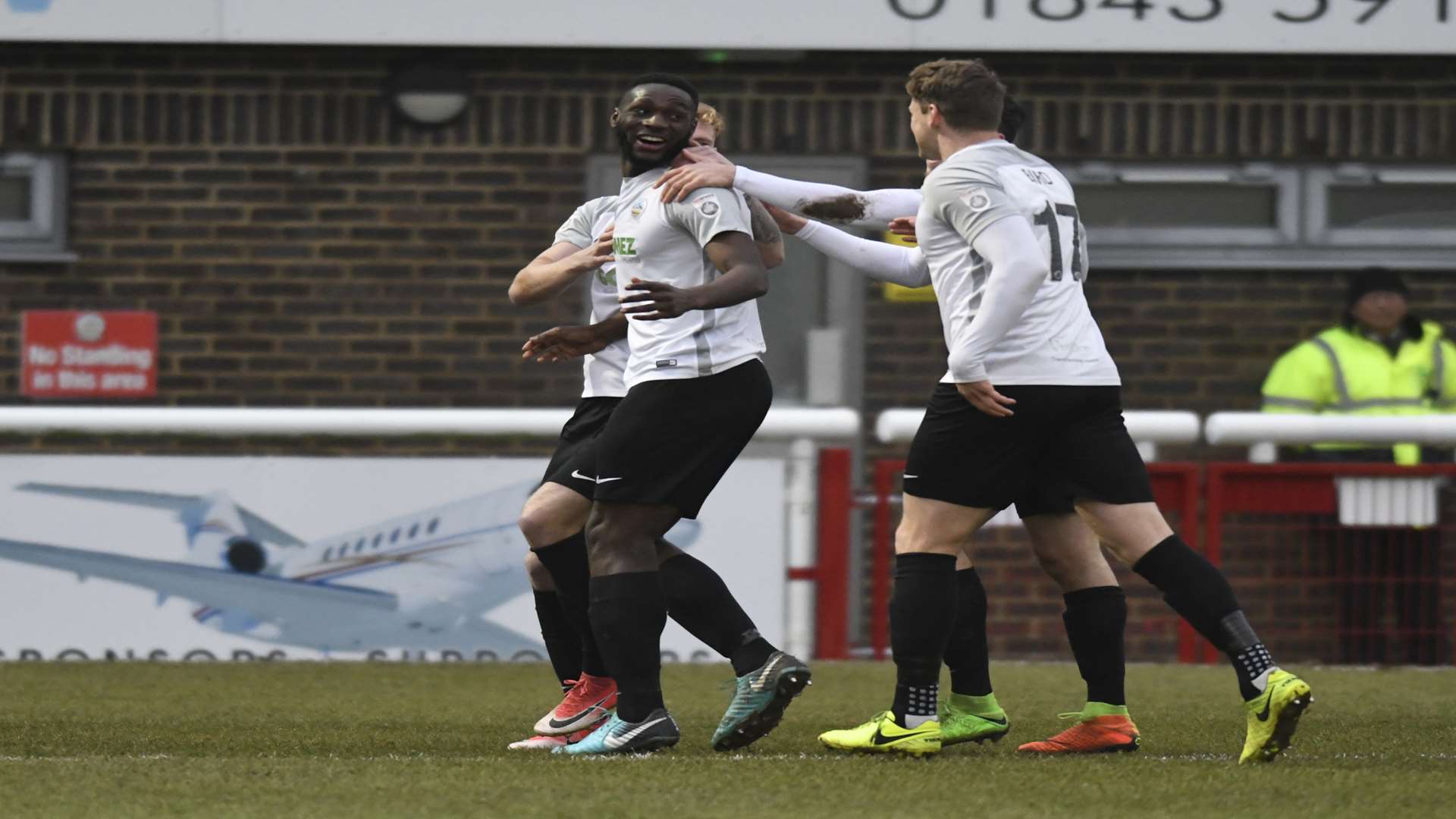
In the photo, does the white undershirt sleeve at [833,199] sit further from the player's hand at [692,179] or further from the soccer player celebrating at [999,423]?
the soccer player celebrating at [999,423]

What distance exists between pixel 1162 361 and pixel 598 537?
17.9ft

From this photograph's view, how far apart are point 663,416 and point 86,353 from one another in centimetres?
555

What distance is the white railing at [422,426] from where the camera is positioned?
8406 mm

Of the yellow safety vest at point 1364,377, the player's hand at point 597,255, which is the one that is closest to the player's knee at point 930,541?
the player's hand at point 597,255

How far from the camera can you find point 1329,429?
855 centimetres

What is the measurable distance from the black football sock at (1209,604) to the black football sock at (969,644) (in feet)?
1.96

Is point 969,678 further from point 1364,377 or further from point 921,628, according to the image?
point 1364,377

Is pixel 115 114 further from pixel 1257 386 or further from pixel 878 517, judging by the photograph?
pixel 1257 386

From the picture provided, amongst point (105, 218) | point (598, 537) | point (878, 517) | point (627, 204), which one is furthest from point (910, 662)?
point (105, 218)

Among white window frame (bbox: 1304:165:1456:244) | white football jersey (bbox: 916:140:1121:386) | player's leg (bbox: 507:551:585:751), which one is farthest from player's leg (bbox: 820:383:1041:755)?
white window frame (bbox: 1304:165:1456:244)

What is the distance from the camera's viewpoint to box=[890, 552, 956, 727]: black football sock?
5.17 m

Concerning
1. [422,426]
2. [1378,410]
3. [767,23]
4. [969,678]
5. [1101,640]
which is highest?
[767,23]

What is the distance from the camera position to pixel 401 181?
998 centimetres

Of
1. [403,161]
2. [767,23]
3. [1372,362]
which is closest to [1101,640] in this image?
[1372,362]
